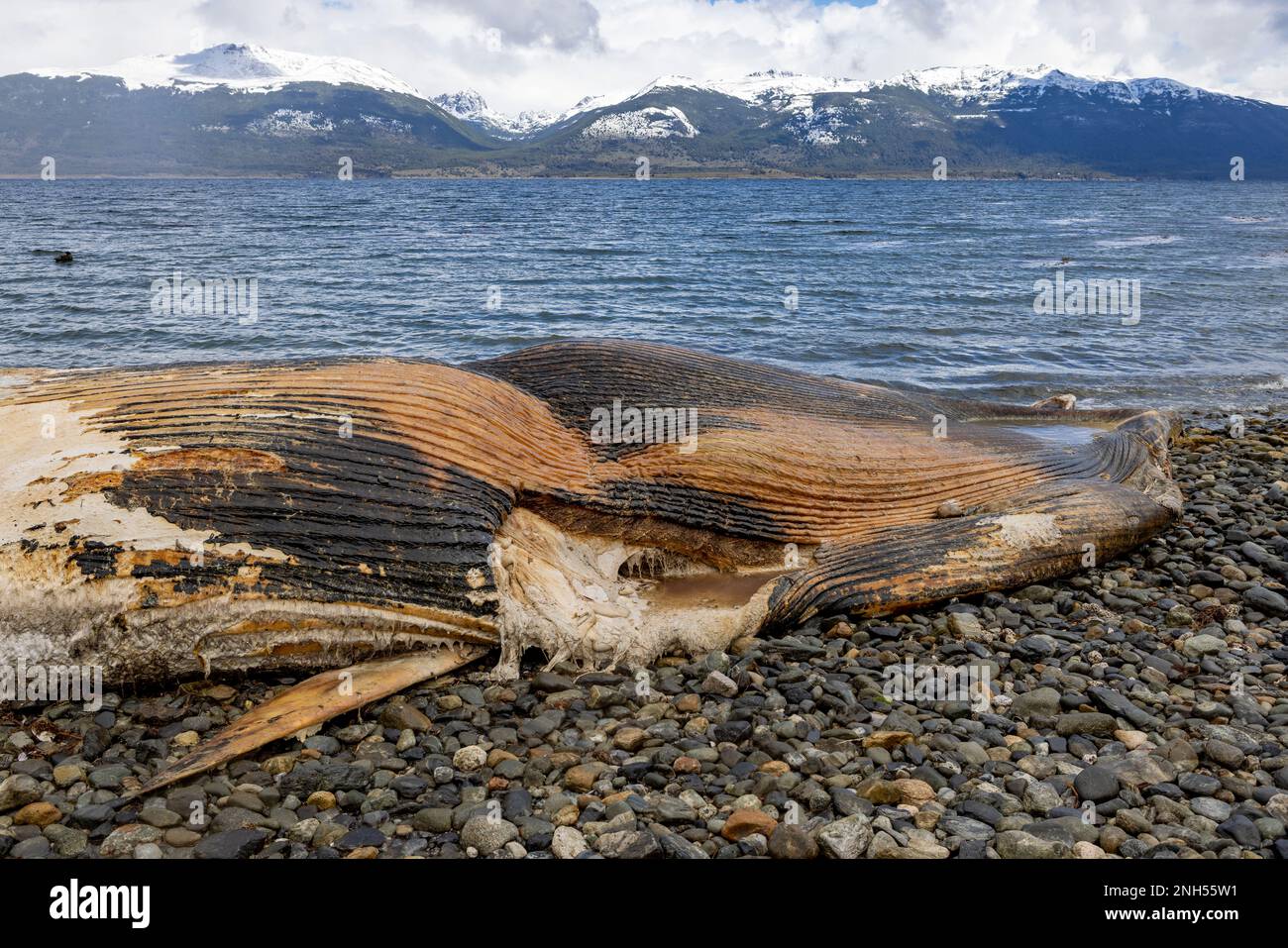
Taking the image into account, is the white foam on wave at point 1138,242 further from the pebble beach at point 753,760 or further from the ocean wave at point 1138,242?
the pebble beach at point 753,760

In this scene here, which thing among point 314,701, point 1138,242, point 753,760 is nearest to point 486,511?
point 314,701

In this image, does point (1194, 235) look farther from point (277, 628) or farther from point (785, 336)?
point (277, 628)

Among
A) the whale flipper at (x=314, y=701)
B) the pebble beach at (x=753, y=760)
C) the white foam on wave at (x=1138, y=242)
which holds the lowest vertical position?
the pebble beach at (x=753, y=760)

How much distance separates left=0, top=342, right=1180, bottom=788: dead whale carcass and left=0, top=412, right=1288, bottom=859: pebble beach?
1.14 ft

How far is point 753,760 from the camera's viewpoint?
5.50m

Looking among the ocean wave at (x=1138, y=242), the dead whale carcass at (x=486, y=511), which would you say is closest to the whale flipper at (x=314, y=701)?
the dead whale carcass at (x=486, y=511)

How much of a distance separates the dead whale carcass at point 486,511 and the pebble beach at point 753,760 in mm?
347

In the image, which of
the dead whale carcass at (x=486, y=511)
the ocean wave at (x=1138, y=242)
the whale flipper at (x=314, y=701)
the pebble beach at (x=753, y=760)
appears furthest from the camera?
the ocean wave at (x=1138, y=242)

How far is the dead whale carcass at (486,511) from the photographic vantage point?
5695 mm

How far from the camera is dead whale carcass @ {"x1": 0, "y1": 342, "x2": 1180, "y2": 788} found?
5695 mm

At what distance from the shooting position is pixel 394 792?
5152mm

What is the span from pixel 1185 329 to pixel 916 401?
17156mm

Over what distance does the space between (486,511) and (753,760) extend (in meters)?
2.30
